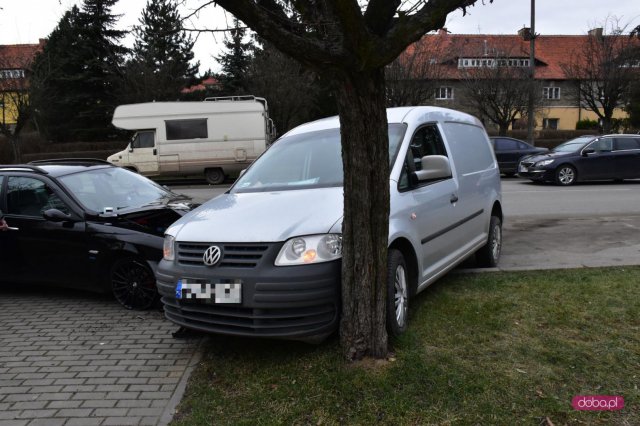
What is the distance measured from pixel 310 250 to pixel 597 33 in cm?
3273

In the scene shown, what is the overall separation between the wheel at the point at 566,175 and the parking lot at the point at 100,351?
8.50 metres

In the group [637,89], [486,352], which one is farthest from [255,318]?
[637,89]

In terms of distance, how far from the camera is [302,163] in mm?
4992

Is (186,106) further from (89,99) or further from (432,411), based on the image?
(432,411)

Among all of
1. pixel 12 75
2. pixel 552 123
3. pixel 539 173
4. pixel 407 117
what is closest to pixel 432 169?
pixel 407 117

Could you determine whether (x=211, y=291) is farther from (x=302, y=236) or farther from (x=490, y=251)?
(x=490, y=251)

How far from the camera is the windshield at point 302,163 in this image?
4656mm

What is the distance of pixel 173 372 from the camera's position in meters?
3.94

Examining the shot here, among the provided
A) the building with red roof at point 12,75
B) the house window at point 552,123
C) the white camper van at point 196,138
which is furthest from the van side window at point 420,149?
the house window at point 552,123

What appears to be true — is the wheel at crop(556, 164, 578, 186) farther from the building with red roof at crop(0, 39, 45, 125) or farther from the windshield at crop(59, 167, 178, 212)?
the building with red roof at crop(0, 39, 45, 125)

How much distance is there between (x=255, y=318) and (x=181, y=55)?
111 feet

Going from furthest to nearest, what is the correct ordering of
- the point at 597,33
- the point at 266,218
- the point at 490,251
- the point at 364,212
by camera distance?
the point at 597,33
the point at 490,251
the point at 266,218
the point at 364,212

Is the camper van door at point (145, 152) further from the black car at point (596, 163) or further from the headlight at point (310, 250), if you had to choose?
the headlight at point (310, 250)

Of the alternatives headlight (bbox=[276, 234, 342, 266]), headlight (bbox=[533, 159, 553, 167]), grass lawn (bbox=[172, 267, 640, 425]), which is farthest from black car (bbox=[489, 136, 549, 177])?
headlight (bbox=[276, 234, 342, 266])
